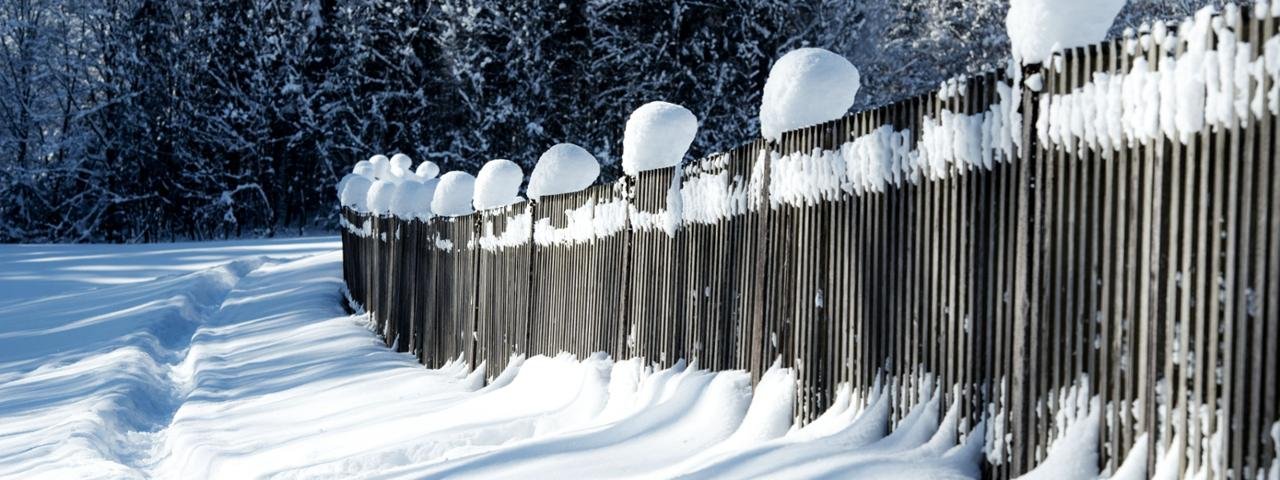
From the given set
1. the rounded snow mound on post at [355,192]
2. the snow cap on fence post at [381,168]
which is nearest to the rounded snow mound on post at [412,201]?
the rounded snow mound on post at [355,192]

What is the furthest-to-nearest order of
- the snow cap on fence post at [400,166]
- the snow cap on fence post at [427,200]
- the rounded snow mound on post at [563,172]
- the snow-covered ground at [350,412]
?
the snow cap on fence post at [400,166], the snow cap on fence post at [427,200], the rounded snow mound on post at [563,172], the snow-covered ground at [350,412]

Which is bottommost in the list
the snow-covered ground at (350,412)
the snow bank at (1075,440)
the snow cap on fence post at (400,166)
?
the snow-covered ground at (350,412)

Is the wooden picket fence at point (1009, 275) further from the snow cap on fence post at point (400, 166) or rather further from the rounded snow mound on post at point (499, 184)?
the snow cap on fence post at point (400, 166)

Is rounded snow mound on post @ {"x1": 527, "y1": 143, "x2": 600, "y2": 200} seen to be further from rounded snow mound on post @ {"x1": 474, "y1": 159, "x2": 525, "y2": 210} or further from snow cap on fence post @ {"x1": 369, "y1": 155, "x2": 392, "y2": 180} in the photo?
snow cap on fence post @ {"x1": 369, "y1": 155, "x2": 392, "y2": 180}

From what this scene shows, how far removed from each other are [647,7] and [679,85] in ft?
7.99

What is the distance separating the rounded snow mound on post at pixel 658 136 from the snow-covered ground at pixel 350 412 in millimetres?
1166

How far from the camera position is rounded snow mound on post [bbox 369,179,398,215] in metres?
15.2

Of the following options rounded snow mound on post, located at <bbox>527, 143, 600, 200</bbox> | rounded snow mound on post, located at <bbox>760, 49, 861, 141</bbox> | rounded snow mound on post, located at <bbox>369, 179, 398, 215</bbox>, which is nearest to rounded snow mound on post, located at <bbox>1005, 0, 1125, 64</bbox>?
rounded snow mound on post, located at <bbox>760, 49, 861, 141</bbox>

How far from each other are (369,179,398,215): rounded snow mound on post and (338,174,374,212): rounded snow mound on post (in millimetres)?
2187

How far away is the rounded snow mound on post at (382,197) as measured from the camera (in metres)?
15.2

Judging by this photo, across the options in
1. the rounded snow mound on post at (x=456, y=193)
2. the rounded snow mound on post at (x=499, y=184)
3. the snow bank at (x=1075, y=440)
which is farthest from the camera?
the rounded snow mound on post at (x=456, y=193)

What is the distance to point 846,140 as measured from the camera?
5.10 meters

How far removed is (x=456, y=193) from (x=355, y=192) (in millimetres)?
6878

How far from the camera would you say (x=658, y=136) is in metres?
7.43
